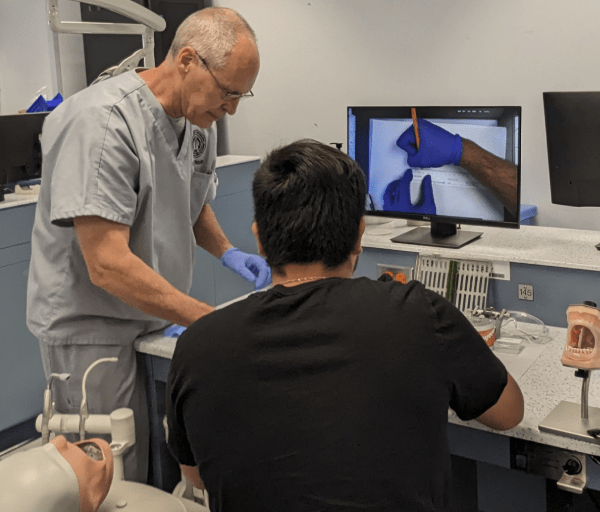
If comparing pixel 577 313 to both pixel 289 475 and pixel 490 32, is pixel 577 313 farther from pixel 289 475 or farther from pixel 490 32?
pixel 490 32

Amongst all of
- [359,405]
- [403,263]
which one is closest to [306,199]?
[359,405]

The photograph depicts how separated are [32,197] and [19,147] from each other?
34 centimetres

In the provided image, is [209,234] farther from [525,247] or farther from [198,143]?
[525,247]

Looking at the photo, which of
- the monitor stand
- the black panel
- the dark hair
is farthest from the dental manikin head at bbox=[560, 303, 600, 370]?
the black panel

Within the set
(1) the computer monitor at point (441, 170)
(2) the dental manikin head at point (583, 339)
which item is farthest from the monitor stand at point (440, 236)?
(2) the dental manikin head at point (583, 339)

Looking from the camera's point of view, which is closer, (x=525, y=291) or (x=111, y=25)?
(x=525, y=291)

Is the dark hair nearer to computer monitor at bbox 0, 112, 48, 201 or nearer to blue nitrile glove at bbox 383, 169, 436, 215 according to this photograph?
blue nitrile glove at bbox 383, 169, 436, 215

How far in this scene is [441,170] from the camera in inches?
82.4

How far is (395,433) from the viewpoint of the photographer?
917 millimetres

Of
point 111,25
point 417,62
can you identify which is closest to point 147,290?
point 111,25

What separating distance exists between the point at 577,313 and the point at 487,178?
2.71 ft

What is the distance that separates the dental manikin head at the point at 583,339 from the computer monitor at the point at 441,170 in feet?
2.54

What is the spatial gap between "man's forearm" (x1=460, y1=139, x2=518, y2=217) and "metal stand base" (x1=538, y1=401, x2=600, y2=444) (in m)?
0.83

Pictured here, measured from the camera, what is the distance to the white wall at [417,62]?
301 centimetres
